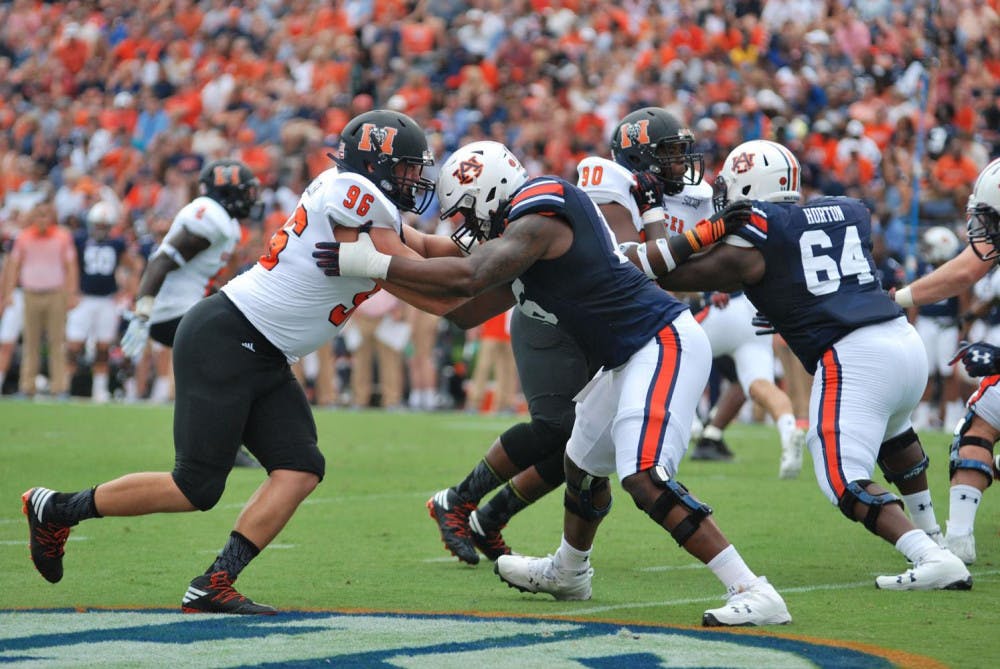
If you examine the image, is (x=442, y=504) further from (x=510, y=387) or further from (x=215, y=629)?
(x=510, y=387)

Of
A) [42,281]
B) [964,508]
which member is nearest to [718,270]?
[964,508]

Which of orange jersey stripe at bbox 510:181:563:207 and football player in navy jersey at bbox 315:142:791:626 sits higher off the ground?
orange jersey stripe at bbox 510:181:563:207

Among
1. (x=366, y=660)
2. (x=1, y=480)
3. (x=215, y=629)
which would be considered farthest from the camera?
(x=1, y=480)

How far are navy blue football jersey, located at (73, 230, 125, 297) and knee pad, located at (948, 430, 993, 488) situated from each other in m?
12.5

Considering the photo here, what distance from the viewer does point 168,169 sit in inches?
789

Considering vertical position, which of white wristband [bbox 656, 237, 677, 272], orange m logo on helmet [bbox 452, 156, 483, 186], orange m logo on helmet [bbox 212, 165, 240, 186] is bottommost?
white wristband [bbox 656, 237, 677, 272]

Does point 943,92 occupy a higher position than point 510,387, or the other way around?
point 943,92

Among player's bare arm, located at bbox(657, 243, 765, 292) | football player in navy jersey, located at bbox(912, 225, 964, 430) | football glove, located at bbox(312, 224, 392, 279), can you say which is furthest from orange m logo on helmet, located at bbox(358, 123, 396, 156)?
football player in navy jersey, located at bbox(912, 225, 964, 430)

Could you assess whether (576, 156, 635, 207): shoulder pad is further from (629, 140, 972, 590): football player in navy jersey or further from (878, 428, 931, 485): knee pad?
(878, 428, 931, 485): knee pad

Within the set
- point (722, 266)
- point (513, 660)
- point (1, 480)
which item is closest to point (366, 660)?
point (513, 660)

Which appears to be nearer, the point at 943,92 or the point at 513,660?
the point at 513,660

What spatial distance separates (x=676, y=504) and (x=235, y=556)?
5.27ft

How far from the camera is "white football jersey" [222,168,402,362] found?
547 centimetres

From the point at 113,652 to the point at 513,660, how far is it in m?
1.21
